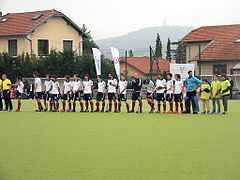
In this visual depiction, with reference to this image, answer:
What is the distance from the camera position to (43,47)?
51.4m

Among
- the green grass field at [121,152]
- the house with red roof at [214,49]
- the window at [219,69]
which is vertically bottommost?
the green grass field at [121,152]

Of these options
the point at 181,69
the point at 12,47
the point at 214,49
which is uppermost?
the point at 12,47

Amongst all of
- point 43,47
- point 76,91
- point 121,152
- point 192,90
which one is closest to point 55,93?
point 76,91

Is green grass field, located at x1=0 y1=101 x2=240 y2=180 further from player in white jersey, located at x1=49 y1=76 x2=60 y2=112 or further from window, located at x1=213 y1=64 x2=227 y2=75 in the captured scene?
window, located at x1=213 y1=64 x2=227 y2=75

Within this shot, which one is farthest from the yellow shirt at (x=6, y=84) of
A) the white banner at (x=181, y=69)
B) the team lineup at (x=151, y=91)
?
the white banner at (x=181, y=69)

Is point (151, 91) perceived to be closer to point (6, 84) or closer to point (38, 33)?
point (6, 84)

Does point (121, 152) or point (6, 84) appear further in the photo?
point (6, 84)

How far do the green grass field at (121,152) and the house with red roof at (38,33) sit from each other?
33667mm

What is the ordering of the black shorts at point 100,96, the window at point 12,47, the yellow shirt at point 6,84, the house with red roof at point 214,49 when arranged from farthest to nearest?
the window at point 12,47 → the house with red roof at point 214,49 → the yellow shirt at point 6,84 → the black shorts at point 100,96

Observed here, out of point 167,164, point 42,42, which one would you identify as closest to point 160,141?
point 167,164

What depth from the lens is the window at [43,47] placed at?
51.2 metres

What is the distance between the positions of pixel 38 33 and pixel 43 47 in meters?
1.40

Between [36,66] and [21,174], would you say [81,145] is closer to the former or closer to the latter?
[21,174]

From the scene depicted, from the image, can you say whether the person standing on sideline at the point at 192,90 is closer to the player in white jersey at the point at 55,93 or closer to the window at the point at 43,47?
the player in white jersey at the point at 55,93
